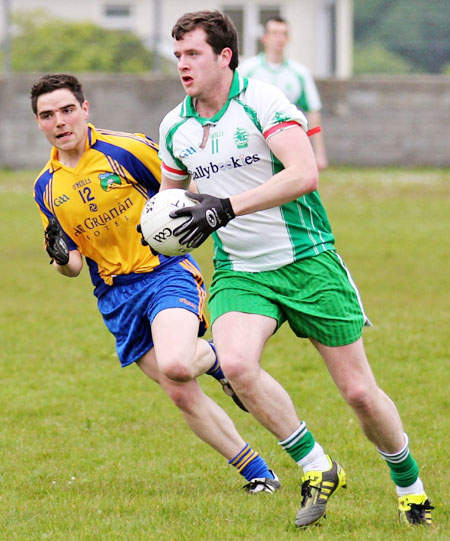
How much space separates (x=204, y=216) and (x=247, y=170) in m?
0.42

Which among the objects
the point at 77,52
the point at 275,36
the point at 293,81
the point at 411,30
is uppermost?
the point at 275,36

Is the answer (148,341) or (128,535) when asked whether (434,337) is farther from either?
(128,535)

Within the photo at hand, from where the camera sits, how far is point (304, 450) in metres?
4.60

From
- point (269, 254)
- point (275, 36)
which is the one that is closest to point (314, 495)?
point (269, 254)

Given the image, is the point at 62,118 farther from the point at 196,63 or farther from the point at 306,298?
the point at 306,298

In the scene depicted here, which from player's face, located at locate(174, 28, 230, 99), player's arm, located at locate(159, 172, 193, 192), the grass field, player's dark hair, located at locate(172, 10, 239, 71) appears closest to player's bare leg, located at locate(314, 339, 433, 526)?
the grass field

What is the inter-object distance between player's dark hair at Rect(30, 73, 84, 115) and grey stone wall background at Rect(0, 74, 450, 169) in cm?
1563

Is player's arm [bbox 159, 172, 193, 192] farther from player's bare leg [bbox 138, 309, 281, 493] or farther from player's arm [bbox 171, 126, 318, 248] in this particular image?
player's bare leg [bbox 138, 309, 281, 493]

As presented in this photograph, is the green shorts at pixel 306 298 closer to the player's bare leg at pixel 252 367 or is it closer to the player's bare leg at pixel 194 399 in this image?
the player's bare leg at pixel 252 367

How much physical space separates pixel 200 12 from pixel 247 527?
233 cm

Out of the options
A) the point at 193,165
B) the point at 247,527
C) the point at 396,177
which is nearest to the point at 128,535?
the point at 247,527

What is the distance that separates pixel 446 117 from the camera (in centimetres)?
2194

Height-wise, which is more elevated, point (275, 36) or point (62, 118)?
point (62, 118)

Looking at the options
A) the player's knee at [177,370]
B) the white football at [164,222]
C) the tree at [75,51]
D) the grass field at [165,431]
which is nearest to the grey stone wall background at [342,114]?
the tree at [75,51]
